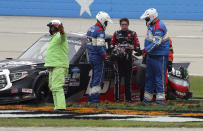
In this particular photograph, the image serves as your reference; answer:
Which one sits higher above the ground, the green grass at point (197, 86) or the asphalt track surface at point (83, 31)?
the asphalt track surface at point (83, 31)

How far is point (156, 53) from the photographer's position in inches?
461

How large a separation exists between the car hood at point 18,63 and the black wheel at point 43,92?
1.16 ft

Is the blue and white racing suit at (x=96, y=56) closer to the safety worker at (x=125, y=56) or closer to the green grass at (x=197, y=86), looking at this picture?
the safety worker at (x=125, y=56)

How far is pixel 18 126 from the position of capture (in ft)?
27.2

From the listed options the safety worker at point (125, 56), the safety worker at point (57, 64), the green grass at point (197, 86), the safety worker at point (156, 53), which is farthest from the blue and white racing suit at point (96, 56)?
the green grass at point (197, 86)

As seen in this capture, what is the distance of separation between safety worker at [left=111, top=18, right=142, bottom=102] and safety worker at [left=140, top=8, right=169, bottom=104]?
28cm

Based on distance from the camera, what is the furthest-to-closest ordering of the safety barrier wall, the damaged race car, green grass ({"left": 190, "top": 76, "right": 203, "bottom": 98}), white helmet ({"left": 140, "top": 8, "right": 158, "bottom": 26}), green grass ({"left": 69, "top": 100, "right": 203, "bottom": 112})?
1. the safety barrier wall
2. green grass ({"left": 190, "top": 76, "right": 203, "bottom": 98})
3. white helmet ({"left": 140, "top": 8, "right": 158, "bottom": 26})
4. the damaged race car
5. green grass ({"left": 69, "top": 100, "right": 203, "bottom": 112})

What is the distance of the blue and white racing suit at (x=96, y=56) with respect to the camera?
1163cm

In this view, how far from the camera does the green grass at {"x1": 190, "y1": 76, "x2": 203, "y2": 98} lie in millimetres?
14345

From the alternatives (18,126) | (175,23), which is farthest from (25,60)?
(175,23)

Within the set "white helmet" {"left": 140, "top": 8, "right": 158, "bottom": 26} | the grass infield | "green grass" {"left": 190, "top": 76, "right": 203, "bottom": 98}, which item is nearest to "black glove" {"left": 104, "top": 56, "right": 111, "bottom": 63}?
the grass infield

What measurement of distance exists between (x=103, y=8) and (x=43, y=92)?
27820 millimetres

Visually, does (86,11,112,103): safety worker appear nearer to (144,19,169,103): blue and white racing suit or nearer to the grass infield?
the grass infield

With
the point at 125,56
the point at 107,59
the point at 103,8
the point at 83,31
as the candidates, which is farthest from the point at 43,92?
the point at 103,8
